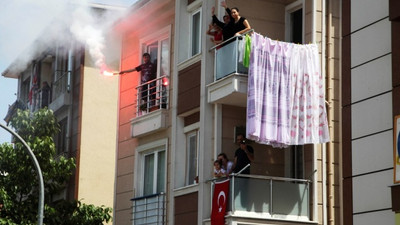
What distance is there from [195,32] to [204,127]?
11.1 feet

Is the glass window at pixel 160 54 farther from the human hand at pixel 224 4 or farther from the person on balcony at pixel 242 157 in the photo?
the person on balcony at pixel 242 157

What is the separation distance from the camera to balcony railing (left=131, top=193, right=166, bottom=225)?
26.1 meters

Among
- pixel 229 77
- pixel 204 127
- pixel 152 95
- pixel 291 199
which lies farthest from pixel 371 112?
pixel 152 95

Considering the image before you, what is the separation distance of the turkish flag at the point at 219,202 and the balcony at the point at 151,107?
4228 mm

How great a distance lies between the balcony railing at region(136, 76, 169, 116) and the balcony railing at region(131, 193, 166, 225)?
2.46 metres

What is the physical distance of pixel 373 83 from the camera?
17109 mm

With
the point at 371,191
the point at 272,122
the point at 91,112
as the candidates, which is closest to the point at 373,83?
the point at 371,191

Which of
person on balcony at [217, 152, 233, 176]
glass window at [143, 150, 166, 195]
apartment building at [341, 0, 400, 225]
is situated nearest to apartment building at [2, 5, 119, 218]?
glass window at [143, 150, 166, 195]

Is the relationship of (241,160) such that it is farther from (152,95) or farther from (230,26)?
(152,95)

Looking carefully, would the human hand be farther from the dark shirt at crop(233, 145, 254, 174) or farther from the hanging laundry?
the dark shirt at crop(233, 145, 254, 174)

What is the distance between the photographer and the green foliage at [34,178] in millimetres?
27828

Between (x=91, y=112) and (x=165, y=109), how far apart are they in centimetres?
646

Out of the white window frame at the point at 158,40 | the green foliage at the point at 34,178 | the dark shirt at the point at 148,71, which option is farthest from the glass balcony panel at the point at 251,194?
the green foliage at the point at 34,178

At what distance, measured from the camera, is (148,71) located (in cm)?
2809
